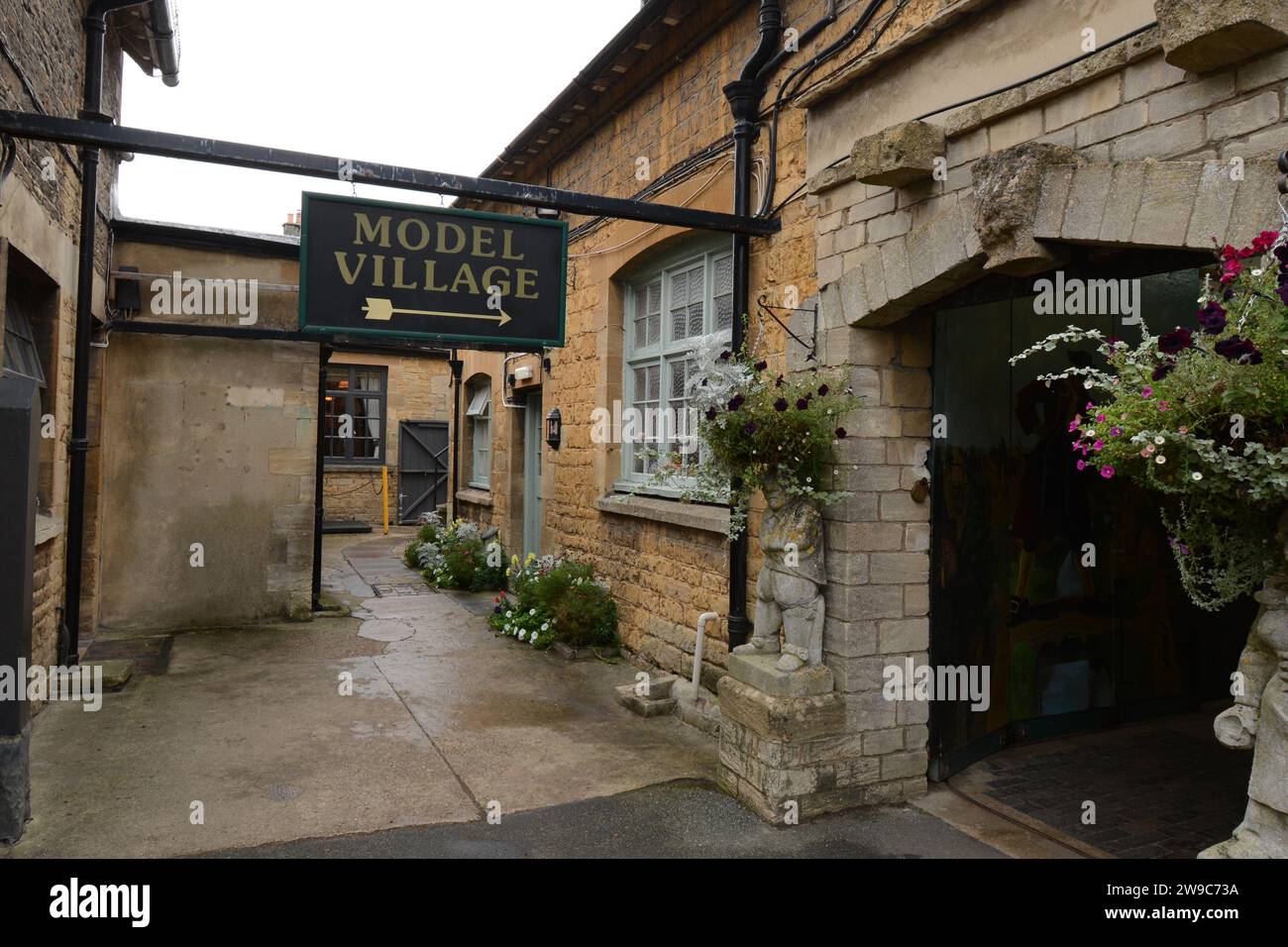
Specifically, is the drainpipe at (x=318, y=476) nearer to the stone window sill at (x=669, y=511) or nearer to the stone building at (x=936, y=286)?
the stone window sill at (x=669, y=511)

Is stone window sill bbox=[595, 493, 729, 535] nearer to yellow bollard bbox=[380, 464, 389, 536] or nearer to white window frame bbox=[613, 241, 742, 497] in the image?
white window frame bbox=[613, 241, 742, 497]

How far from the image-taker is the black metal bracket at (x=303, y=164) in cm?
382

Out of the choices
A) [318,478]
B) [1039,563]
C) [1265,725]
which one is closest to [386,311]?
[1265,725]

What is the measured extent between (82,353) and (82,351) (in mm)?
15

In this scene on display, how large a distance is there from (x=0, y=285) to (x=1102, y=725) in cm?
712

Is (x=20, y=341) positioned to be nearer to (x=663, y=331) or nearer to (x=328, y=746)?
(x=328, y=746)

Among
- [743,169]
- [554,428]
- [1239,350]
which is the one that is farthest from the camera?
[554,428]

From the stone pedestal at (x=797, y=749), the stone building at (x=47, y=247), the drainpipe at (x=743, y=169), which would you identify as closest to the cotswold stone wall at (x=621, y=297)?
the drainpipe at (x=743, y=169)

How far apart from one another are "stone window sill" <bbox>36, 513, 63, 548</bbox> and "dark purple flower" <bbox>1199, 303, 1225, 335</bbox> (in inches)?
251

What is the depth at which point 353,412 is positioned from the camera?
60.6 feet

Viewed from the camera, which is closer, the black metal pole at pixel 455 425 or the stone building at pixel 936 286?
the stone building at pixel 936 286

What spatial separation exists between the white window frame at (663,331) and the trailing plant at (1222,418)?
325cm

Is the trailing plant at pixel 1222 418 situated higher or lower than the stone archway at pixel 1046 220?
lower

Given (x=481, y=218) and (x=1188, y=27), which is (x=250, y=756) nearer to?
(x=481, y=218)
